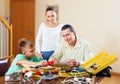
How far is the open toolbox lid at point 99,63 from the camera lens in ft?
7.01

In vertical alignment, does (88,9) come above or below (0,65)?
above

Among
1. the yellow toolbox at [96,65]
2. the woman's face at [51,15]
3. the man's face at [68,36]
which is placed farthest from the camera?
the woman's face at [51,15]

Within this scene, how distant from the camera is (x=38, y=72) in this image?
213 centimetres

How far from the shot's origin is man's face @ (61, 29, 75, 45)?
2594 millimetres

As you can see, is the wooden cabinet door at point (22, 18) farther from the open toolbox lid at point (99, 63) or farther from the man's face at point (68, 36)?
the open toolbox lid at point (99, 63)

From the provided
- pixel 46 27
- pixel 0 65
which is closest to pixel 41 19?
pixel 46 27

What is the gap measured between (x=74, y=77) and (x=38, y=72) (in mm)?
347

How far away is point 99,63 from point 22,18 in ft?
16.3

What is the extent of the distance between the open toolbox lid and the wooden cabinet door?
4.55 m

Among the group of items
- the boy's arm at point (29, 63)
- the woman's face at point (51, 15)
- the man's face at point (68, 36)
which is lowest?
the boy's arm at point (29, 63)

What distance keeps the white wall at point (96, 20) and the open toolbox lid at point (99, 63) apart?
11.1 feet

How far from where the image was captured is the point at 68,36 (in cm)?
259

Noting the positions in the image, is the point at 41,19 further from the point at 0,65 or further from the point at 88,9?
the point at 0,65

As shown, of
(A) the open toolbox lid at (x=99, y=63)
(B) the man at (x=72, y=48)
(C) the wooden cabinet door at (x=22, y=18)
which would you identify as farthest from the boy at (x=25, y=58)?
(C) the wooden cabinet door at (x=22, y=18)
